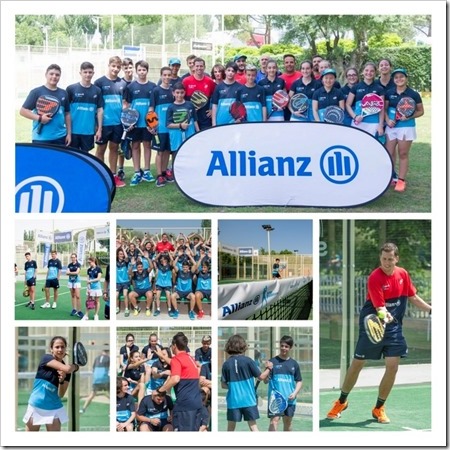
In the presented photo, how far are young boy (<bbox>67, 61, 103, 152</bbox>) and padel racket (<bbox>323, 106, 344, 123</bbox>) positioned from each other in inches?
67.6

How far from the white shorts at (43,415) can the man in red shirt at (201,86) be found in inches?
94.5

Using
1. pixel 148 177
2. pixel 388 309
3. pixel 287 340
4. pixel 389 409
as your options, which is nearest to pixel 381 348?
pixel 388 309

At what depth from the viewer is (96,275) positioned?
8.14 metres

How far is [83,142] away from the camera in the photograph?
830cm

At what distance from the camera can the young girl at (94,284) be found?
8117mm

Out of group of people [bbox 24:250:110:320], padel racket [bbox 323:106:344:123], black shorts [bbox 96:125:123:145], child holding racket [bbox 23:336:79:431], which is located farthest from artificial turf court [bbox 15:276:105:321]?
padel racket [bbox 323:106:344:123]

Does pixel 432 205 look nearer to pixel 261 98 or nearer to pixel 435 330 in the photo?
pixel 435 330

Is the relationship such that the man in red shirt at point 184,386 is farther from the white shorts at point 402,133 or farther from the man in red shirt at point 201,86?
the white shorts at point 402,133

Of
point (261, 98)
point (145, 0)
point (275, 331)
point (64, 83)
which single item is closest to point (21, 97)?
point (64, 83)

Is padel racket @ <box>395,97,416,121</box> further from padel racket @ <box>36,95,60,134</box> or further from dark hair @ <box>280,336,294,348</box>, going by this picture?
padel racket @ <box>36,95,60,134</box>

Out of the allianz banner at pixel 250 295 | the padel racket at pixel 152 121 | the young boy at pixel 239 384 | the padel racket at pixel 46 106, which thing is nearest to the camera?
the allianz banner at pixel 250 295

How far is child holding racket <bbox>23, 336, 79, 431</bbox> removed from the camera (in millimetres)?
8086

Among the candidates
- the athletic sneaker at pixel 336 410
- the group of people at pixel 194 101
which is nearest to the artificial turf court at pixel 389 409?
the athletic sneaker at pixel 336 410

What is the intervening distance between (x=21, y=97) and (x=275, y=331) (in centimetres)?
256
